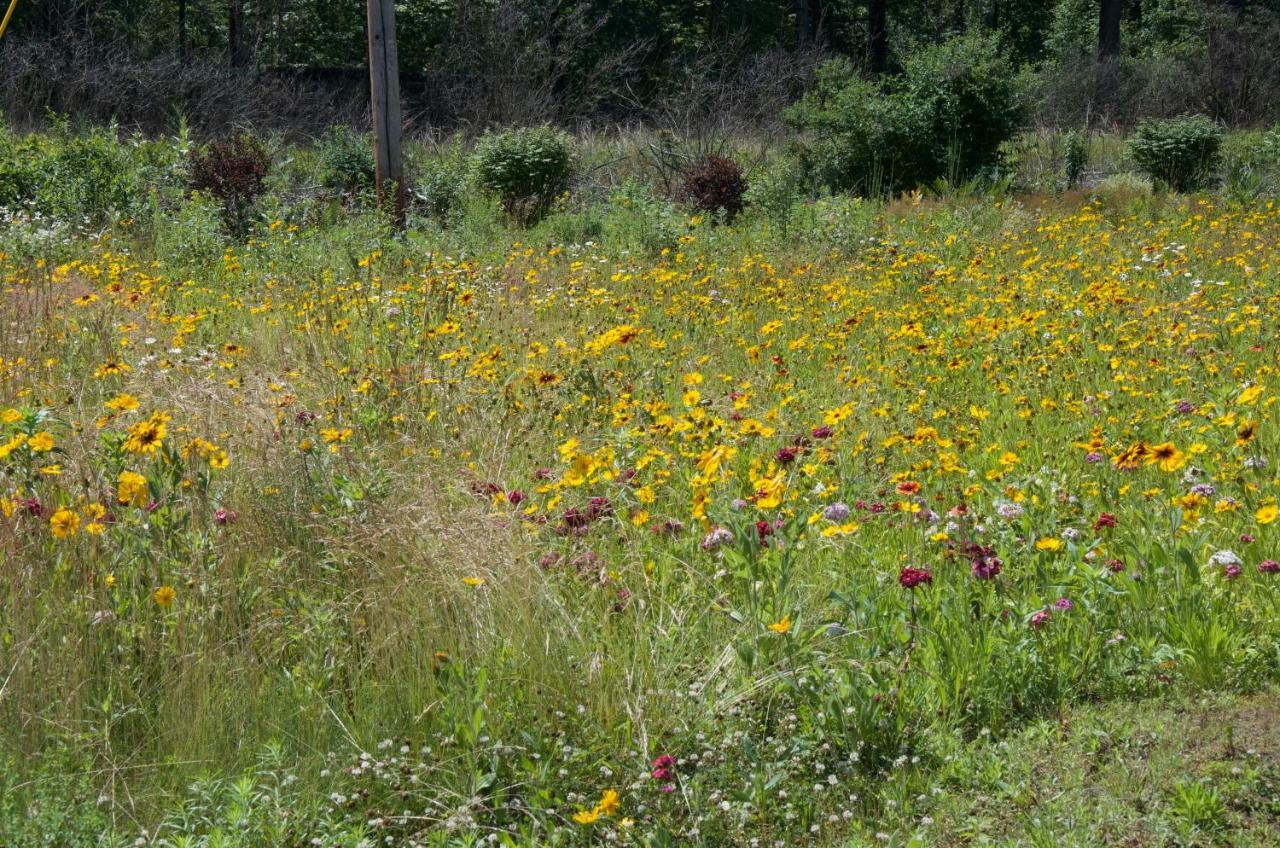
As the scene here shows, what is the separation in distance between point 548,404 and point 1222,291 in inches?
173

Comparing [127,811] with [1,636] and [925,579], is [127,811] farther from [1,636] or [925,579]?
[925,579]

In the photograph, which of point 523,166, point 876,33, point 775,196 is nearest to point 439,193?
point 523,166

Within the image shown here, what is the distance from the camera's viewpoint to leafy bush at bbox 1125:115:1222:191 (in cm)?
1390

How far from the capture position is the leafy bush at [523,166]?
45.4ft

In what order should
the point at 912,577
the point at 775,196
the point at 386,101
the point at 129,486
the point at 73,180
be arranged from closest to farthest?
the point at 912,577
the point at 129,486
the point at 386,101
the point at 73,180
the point at 775,196

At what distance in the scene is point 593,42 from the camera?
31.2 metres

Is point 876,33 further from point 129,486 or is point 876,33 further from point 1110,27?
point 129,486

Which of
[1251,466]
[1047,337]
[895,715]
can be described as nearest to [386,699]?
[895,715]

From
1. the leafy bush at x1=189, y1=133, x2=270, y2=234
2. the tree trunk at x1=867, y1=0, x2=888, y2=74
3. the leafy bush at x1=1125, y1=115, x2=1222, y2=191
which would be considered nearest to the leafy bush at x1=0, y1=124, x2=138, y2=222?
the leafy bush at x1=189, y1=133, x2=270, y2=234

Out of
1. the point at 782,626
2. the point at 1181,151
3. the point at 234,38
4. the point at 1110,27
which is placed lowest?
the point at 1181,151

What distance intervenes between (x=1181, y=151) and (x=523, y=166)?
7619 mm

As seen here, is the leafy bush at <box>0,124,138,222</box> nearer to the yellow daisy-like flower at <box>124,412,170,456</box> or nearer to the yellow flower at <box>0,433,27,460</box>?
the yellow flower at <box>0,433,27,460</box>

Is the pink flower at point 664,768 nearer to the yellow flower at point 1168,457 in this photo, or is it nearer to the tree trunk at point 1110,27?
the yellow flower at point 1168,457

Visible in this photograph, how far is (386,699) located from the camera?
9.14ft
